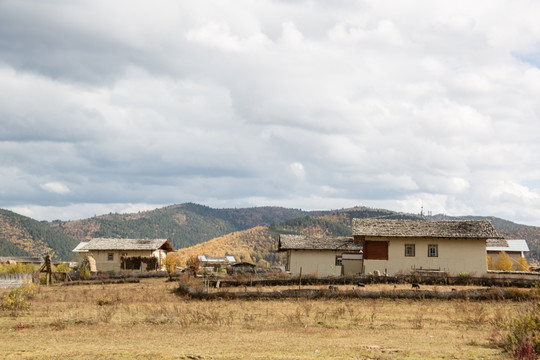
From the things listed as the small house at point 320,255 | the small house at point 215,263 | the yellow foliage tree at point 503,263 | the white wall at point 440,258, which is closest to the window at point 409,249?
the white wall at point 440,258

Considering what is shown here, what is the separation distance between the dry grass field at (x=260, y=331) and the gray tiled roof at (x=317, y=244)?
77.1 feet

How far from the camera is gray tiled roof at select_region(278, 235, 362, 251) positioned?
53031 mm

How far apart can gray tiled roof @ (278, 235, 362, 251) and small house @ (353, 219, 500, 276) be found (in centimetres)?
356

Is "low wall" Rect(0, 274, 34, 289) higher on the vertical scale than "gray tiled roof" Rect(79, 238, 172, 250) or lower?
lower

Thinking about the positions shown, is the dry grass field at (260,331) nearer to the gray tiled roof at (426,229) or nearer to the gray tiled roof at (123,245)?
the gray tiled roof at (426,229)

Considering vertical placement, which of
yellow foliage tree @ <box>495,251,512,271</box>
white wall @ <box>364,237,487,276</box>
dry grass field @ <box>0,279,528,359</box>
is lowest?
dry grass field @ <box>0,279,528,359</box>

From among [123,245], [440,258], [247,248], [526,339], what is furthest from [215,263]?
[247,248]

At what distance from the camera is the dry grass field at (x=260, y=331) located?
14664 millimetres

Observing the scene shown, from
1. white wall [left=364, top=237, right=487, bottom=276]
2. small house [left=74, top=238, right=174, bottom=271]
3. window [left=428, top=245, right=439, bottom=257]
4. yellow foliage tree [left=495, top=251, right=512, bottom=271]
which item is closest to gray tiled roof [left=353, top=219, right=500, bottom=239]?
white wall [left=364, top=237, right=487, bottom=276]

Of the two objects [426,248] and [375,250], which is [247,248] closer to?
[375,250]

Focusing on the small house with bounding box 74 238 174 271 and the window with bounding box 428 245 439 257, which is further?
the small house with bounding box 74 238 174 271

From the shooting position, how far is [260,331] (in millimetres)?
19344

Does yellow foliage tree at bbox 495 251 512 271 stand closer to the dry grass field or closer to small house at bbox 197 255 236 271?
small house at bbox 197 255 236 271

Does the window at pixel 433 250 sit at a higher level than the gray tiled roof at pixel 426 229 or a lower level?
lower
